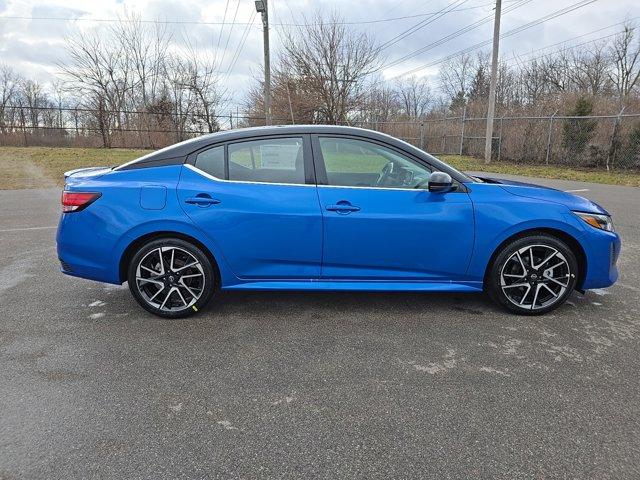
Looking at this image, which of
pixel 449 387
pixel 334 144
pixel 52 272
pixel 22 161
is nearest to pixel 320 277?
pixel 334 144

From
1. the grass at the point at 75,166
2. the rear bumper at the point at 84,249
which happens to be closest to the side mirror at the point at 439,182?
the rear bumper at the point at 84,249

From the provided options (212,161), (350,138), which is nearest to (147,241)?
(212,161)

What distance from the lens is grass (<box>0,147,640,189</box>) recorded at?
14.5m

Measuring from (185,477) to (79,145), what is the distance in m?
28.3

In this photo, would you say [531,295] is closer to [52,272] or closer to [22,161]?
[52,272]

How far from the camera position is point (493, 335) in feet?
11.5

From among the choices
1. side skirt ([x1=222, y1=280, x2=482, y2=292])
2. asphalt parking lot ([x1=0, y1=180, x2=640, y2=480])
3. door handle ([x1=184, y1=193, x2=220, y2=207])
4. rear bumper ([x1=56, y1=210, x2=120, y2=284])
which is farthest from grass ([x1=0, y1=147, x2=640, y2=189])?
side skirt ([x1=222, y1=280, x2=482, y2=292])

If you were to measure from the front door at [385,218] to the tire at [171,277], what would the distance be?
40.6 inches

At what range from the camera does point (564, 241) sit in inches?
150

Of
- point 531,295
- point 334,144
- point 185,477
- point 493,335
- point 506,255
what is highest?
point 334,144

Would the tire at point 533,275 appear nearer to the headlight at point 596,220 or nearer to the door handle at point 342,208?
the headlight at point 596,220

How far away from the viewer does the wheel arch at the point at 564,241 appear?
3.74m

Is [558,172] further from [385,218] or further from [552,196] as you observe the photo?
[385,218]

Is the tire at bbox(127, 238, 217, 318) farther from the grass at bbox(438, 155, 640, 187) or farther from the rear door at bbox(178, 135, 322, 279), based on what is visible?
the grass at bbox(438, 155, 640, 187)
